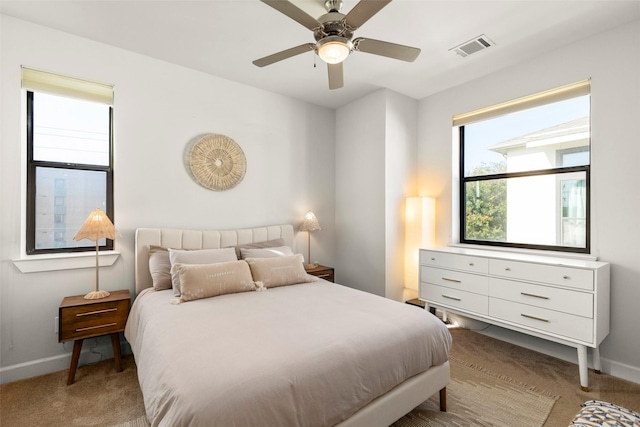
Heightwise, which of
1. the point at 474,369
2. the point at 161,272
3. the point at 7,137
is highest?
the point at 7,137

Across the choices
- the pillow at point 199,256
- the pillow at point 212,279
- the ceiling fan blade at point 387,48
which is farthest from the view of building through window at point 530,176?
the pillow at point 199,256

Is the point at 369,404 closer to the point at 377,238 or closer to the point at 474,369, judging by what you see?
the point at 474,369

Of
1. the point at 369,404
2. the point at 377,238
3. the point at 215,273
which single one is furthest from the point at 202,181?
the point at 369,404

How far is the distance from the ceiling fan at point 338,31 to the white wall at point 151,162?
142 centimetres

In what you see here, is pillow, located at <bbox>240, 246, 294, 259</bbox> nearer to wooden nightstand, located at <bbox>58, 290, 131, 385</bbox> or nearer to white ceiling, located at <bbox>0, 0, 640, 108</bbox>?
wooden nightstand, located at <bbox>58, 290, 131, 385</bbox>

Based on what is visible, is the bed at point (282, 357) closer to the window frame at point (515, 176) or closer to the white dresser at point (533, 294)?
the white dresser at point (533, 294)

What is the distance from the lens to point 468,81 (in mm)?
3408

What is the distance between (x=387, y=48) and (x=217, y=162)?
6.99 feet

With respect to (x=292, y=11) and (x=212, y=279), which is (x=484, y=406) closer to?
(x=212, y=279)

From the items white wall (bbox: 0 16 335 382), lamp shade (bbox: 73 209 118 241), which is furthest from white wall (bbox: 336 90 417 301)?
lamp shade (bbox: 73 209 118 241)

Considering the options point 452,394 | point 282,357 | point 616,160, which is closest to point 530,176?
point 616,160

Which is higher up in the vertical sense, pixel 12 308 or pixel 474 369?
pixel 12 308

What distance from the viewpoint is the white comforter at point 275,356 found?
1180mm

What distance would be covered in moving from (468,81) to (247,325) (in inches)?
136
